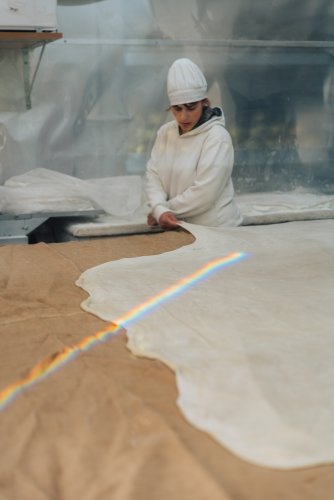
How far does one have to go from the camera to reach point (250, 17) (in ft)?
11.9

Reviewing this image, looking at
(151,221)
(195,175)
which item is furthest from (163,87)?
(151,221)

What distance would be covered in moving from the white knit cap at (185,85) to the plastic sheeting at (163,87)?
0.91 m

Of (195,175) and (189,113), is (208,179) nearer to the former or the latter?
(195,175)

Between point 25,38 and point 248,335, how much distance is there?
2.12m

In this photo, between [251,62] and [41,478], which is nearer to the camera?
[41,478]

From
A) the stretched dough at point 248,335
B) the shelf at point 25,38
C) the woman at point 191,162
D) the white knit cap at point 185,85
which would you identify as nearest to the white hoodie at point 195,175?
the woman at point 191,162

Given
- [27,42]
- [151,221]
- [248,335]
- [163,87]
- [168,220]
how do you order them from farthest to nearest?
[163,87]
[27,42]
[151,221]
[168,220]
[248,335]

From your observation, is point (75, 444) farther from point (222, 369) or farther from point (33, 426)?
point (222, 369)

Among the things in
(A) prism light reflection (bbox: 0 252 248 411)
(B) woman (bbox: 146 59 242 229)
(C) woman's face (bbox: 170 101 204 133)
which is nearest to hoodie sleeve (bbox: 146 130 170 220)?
(B) woman (bbox: 146 59 242 229)

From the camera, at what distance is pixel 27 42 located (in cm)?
308

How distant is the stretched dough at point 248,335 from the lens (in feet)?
3.01

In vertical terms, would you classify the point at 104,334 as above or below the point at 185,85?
below

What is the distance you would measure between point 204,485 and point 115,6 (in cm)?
307

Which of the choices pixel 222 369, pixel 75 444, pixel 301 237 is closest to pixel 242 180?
pixel 301 237
